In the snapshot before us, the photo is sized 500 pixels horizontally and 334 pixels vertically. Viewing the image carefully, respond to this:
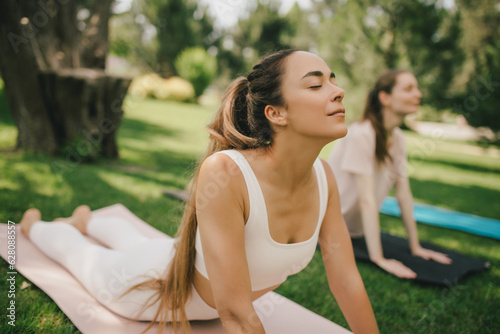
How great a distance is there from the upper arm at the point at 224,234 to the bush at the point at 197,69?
22.3 metres

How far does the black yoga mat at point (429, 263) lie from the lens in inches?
125

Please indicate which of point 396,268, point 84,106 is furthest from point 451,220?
point 84,106

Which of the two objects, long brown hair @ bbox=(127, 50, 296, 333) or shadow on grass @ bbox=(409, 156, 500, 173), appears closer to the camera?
long brown hair @ bbox=(127, 50, 296, 333)

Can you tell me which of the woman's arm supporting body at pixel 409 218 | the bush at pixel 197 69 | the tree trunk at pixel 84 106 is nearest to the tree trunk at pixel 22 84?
the tree trunk at pixel 84 106

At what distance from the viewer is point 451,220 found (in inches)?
203

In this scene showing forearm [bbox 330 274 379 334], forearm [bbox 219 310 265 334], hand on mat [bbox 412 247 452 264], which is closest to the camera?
forearm [bbox 219 310 265 334]

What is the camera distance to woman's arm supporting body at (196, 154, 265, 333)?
1431 millimetres

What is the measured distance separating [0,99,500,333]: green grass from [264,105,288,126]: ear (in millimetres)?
688

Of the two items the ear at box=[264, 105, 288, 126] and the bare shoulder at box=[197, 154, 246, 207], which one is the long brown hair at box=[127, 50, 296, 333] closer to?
the ear at box=[264, 105, 288, 126]

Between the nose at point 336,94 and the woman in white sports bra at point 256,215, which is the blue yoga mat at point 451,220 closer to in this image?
the woman in white sports bra at point 256,215

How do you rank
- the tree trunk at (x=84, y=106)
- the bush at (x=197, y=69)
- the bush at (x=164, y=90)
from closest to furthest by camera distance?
1. the tree trunk at (x=84, y=106)
2. the bush at (x=164, y=90)
3. the bush at (x=197, y=69)

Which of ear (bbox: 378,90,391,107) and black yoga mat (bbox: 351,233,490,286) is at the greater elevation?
ear (bbox: 378,90,391,107)

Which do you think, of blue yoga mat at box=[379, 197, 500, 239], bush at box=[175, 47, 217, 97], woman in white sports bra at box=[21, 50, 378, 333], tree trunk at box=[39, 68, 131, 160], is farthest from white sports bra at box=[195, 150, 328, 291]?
bush at box=[175, 47, 217, 97]

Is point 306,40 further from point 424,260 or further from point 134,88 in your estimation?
point 424,260
